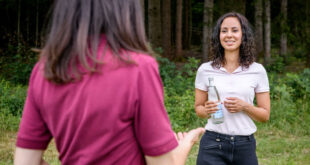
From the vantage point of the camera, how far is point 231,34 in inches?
120

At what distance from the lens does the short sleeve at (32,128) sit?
1458mm

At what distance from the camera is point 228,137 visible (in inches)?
112

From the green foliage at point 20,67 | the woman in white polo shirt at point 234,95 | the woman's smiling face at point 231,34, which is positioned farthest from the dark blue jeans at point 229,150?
the green foliage at point 20,67

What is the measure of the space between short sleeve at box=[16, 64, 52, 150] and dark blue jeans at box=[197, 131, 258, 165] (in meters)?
1.69

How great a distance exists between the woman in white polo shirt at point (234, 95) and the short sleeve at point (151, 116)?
153 centimetres

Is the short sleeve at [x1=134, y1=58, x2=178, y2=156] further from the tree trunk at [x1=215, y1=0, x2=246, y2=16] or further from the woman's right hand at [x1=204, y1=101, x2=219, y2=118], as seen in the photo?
the tree trunk at [x1=215, y1=0, x2=246, y2=16]

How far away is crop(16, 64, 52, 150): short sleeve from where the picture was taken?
1458mm

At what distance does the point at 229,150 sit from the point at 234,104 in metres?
0.36

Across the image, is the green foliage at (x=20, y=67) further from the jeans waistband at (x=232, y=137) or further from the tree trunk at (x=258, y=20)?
the jeans waistband at (x=232, y=137)

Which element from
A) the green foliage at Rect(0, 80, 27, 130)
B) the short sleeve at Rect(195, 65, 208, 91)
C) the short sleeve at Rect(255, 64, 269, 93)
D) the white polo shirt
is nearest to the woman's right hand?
the white polo shirt

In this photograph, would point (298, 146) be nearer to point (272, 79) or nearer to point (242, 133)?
point (272, 79)

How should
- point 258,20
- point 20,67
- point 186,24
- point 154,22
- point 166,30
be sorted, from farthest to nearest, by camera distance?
point 186,24 → point 166,30 → point 258,20 → point 154,22 → point 20,67

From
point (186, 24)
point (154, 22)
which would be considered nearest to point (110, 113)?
point (154, 22)

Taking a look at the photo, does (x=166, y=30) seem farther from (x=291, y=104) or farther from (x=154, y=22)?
(x=291, y=104)
